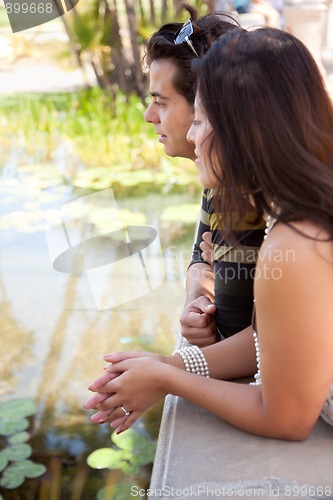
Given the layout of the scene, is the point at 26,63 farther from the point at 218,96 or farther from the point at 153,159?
the point at 218,96

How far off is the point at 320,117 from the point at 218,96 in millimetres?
197

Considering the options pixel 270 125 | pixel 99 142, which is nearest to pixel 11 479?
pixel 270 125

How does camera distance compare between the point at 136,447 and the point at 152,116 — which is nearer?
the point at 152,116

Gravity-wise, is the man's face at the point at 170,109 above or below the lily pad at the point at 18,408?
above

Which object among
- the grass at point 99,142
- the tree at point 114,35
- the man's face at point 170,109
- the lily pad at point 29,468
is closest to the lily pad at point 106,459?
the lily pad at point 29,468

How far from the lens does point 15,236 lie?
13.6ft

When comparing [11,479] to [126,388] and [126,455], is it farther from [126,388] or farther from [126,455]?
[126,388]

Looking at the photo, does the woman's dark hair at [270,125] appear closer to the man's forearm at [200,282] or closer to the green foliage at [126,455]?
the man's forearm at [200,282]

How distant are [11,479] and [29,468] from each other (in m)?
0.07

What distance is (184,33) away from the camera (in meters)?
2.00

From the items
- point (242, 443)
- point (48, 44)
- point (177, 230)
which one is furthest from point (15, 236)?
point (48, 44)

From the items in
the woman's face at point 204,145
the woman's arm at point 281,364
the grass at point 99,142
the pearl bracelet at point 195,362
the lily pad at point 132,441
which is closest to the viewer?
the woman's arm at point 281,364

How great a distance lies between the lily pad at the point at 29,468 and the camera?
226cm

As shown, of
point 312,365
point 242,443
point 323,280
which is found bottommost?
point 242,443
